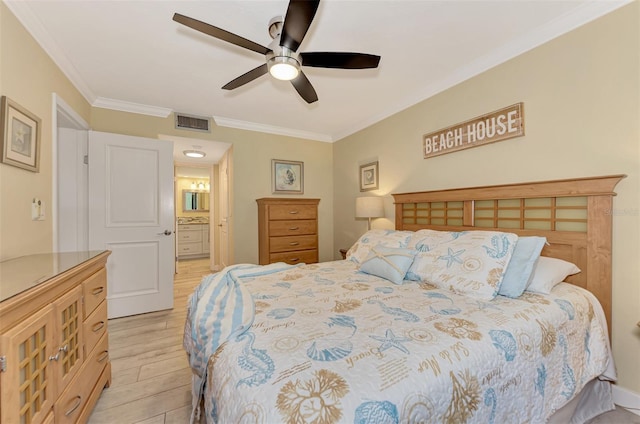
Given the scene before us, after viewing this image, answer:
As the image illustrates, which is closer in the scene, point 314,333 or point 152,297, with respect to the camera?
point 314,333

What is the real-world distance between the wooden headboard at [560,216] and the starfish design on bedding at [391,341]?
1.55 meters

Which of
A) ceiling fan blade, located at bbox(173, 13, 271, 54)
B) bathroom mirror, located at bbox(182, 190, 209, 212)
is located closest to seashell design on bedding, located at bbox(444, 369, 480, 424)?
ceiling fan blade, located at bbox(173, 13, 271, 54)

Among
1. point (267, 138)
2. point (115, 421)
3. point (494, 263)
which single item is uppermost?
point (267, 138)

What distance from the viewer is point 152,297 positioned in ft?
10.1

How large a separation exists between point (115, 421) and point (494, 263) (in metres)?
2.41

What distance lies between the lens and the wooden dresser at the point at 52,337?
0.81 meters

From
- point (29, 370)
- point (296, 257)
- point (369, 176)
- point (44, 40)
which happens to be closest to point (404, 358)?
point (29, 370)

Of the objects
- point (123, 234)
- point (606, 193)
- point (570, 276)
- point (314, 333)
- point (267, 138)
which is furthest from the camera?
point (267, 138)

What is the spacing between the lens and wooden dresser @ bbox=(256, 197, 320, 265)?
3.51 metres

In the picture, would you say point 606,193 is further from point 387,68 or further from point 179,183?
point 179,183

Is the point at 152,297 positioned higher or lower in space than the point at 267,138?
lower

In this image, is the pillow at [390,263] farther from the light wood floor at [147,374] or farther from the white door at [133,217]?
the white door at [133,217]

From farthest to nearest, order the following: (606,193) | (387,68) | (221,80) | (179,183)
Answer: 1. (179,183)
2. (221,80)
3. (387,68)
4. (606,193)

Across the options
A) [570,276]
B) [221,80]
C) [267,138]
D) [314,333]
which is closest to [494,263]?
[570,276]
